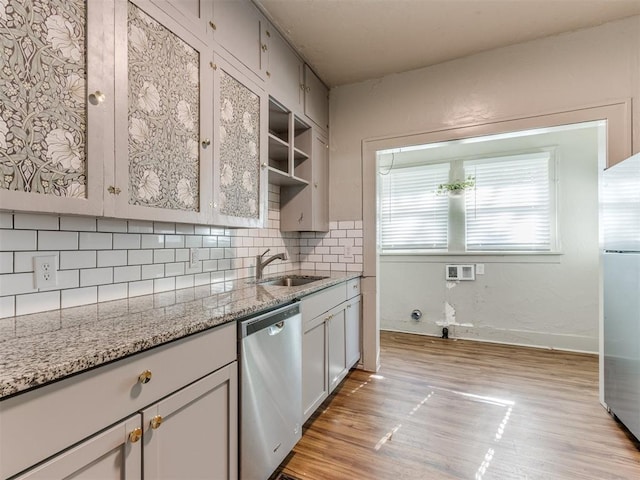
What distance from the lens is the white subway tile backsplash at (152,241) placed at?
1659 mm

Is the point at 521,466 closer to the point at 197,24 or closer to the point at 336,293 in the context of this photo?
the point at 336,293

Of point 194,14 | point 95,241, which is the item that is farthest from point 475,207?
point 95,241

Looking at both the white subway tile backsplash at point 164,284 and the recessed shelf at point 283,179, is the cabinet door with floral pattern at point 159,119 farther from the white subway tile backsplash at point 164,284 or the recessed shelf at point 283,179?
the recessed shelf at point 283,179

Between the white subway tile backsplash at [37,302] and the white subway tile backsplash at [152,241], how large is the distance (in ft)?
1.45

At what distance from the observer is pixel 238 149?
1.90 m

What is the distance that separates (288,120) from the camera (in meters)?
2.58

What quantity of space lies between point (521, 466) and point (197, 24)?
2.88 meters

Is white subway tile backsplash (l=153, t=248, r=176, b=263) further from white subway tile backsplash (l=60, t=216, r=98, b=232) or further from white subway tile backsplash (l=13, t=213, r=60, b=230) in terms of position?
white subway tile backsplash (l=13, t=213, r=60, b=230)

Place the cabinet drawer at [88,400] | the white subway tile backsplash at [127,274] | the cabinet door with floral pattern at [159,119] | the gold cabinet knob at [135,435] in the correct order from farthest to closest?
the white subway tile backsplash at [127,274]
the cabinet door with floral pattern at [159,119]
the gold cabinet knob at [135,435]
the cabinet drawer at [88,400]

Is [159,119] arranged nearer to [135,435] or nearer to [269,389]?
[135,435]

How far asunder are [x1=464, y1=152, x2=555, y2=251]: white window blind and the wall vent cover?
0.83 feet

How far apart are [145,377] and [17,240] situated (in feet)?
2.55

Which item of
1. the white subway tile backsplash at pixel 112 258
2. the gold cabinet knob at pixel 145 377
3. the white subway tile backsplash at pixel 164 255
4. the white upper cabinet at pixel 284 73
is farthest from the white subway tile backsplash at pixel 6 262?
the white upper cabinet at pixel 284 73

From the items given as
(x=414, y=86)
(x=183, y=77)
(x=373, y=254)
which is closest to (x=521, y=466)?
(x=373, y=254)
